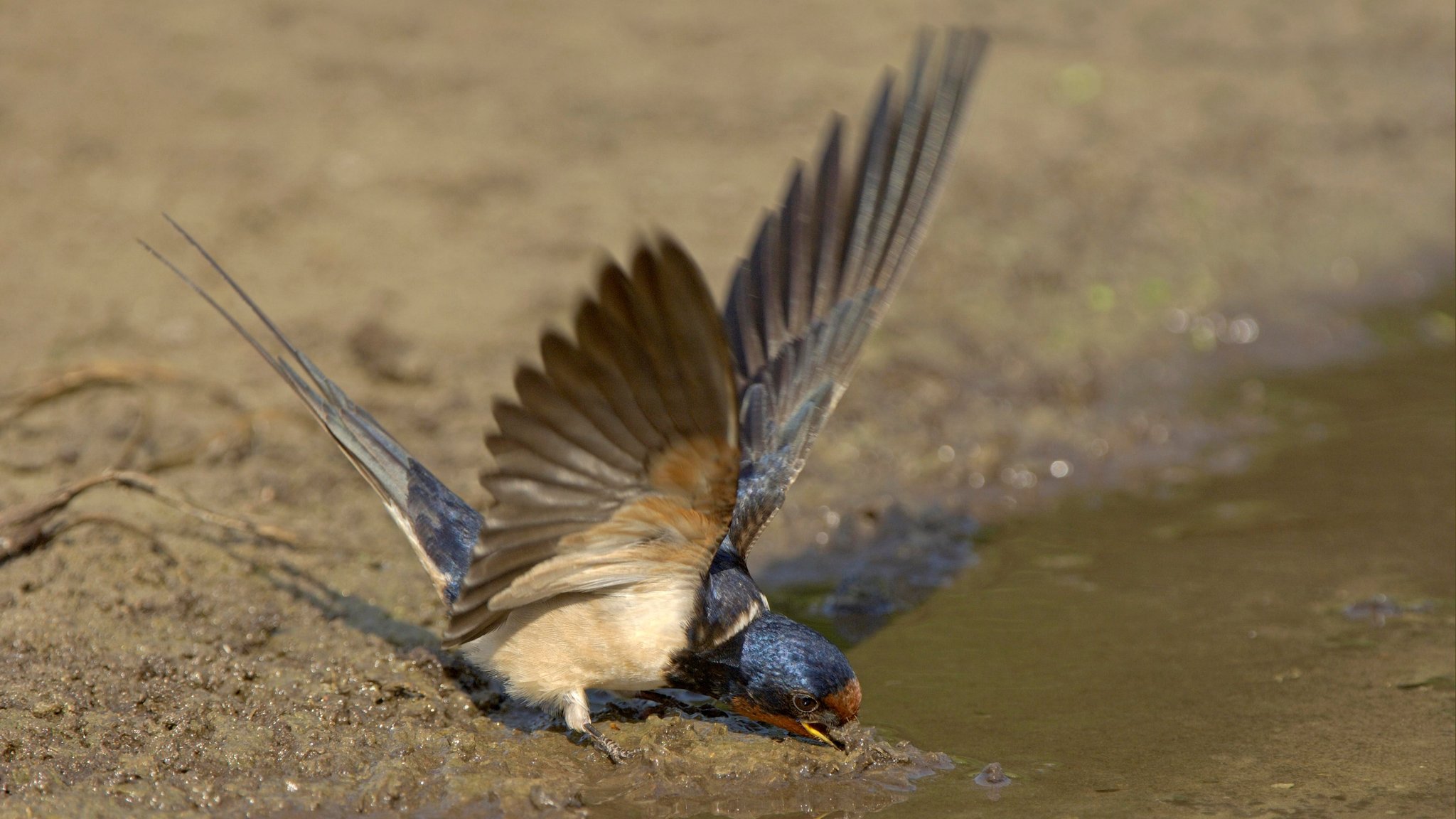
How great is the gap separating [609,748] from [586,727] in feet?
0.28

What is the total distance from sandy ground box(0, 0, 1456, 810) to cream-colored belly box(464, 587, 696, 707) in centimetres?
29

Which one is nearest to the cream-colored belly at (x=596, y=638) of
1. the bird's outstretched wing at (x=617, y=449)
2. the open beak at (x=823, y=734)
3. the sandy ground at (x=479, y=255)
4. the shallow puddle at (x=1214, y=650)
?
the bird's outstretched wing at (x=617, y=449)

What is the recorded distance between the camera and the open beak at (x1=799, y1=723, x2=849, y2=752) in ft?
12.7

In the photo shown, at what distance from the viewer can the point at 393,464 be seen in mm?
4062

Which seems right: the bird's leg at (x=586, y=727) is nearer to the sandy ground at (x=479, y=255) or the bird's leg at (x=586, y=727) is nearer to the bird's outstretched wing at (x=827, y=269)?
the sandy ground at (x=479, y=255)

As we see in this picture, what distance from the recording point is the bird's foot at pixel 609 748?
3844 millimetres

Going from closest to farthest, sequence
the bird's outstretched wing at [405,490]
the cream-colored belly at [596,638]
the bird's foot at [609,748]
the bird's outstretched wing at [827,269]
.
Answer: the cream-colored belly at [596,638], the bird's foot at [609,748], the bird's outstretched wing at [405,490], the bird's outstretched wing at [827,269]

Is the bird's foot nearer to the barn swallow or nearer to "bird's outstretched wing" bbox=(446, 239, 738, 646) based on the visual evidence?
the barn swallow

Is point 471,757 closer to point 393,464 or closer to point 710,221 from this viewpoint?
point 393,464

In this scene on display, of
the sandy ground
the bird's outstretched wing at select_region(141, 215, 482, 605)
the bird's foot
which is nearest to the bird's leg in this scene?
the bird's foot

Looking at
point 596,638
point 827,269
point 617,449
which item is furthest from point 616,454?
point 827,269

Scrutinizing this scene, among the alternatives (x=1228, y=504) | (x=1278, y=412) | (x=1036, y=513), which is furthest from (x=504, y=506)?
(x=1278, y=412)

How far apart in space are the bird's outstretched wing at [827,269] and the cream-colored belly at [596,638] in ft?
1.61

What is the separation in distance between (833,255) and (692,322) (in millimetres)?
1604
